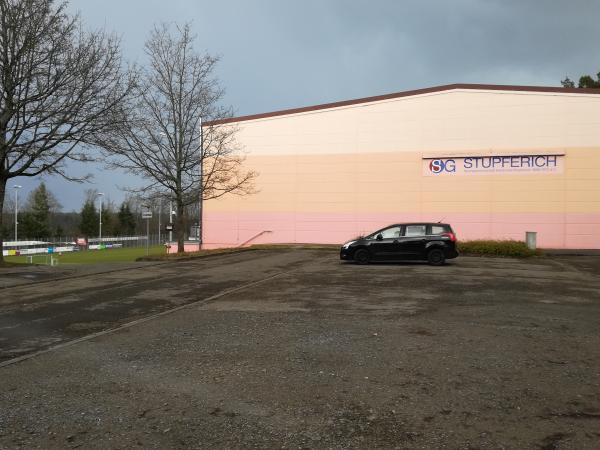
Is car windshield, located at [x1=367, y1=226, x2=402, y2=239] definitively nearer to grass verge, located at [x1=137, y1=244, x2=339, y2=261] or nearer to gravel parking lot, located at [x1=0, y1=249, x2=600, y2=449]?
gravel parking lot, located at [x1=0, y1=249, x2=600, y2=449]

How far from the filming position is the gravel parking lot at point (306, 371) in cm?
418

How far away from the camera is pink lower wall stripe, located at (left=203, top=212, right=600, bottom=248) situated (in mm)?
28500

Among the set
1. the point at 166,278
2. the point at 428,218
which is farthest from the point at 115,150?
the point at 428,218

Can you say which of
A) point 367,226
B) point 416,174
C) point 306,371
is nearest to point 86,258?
point 367,226

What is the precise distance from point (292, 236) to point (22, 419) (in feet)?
96.0

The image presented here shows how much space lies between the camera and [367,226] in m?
31.8

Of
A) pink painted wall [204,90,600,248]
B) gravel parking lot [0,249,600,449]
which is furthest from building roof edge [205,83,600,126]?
gravel parking lot [0,249,600,449]

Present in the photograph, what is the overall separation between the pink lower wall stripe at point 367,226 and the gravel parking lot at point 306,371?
18.3 meters

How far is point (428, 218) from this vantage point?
30484 mm

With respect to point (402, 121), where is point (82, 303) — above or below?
below

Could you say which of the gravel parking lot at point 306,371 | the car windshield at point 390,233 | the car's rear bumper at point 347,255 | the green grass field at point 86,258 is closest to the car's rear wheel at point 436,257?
the car windshield at point 390,233

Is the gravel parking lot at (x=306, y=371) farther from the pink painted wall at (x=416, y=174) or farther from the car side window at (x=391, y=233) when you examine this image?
the pink painted wall at (x=416, y=174)

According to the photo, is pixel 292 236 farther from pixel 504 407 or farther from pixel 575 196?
pixel 504 407

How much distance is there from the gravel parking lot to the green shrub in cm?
1200
